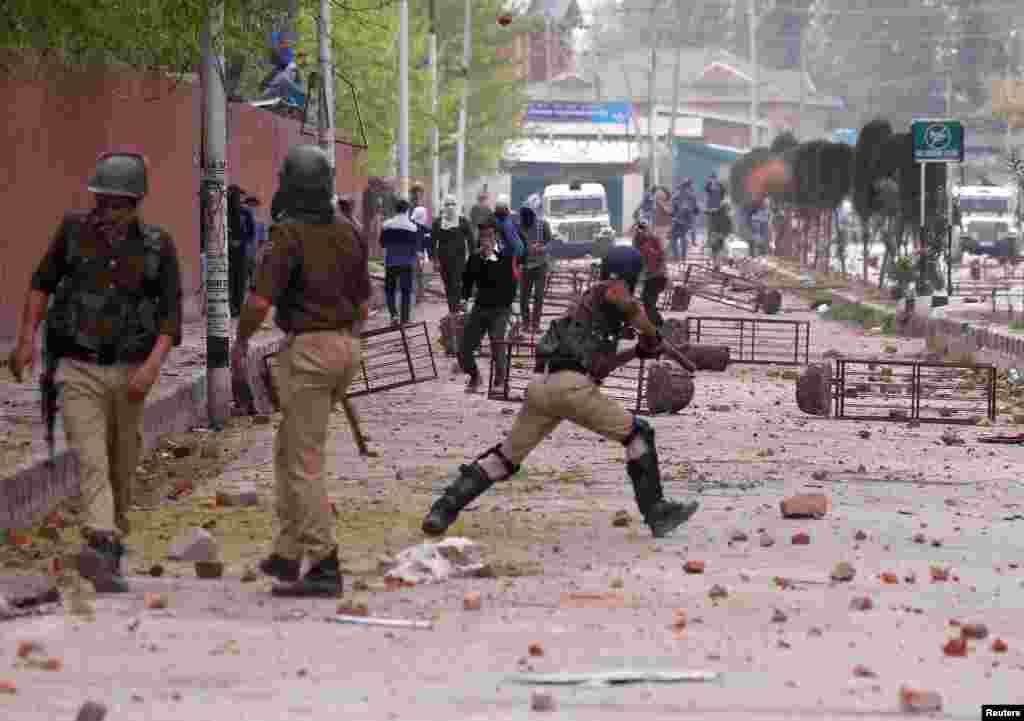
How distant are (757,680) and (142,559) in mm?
3686

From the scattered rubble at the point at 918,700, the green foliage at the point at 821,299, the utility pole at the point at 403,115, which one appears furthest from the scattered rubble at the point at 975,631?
the utility pole at the point at 403,115

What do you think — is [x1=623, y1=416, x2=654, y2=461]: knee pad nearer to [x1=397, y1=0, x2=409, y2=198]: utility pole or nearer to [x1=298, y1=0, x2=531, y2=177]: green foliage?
[x1=298, y1=0, x2=531, y2=177]: green foliage

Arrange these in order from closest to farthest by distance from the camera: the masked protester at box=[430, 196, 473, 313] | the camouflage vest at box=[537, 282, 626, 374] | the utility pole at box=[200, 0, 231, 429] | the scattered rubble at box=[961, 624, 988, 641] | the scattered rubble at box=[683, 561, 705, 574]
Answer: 1. the scattered rubble at box=[961, 624, 988, 641]
2. the scattered rubble at box=[683, 561, 705, 574]
3. the camouflage vest at box=[537, 282, 626, 374]
4. the utility pole at box=[200, 0, 231, 429]
5. the masked protester at box=[430, 196, 473, 313]

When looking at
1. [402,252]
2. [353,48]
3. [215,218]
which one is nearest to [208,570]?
[215,218]

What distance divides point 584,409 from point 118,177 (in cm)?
282

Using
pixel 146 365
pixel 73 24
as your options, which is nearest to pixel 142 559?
pixel 146 365

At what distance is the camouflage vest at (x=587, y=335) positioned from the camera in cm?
1065

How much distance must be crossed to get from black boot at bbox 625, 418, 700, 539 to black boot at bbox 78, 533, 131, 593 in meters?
2.94

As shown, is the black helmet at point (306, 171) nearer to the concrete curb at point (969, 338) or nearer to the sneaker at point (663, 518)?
the sneaker at point (663, 518)

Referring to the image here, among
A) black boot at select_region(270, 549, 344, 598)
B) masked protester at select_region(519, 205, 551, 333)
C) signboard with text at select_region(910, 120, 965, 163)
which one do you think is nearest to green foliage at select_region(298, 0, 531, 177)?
masked protester at select_region(519, 205, 551, 333)

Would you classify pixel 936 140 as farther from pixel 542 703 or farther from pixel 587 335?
pixel 542 703

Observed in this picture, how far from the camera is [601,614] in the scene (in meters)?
8.30

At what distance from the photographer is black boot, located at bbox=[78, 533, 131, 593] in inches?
335

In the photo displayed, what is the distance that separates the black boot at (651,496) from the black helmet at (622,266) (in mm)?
749
